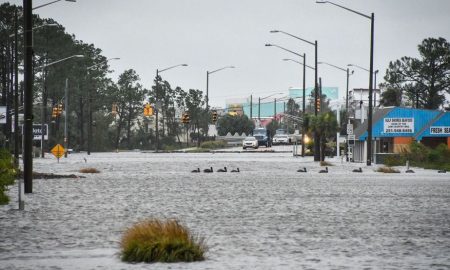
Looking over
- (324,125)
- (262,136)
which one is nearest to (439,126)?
(324,125)

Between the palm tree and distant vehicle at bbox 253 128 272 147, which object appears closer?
the palm tree

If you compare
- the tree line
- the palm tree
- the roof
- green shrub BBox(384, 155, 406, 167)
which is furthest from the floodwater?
the tree line

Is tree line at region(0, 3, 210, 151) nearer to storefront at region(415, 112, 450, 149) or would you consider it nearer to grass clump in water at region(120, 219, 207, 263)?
storefront at region(415, 112, 450, 149)

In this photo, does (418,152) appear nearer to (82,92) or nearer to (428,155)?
(428,155)

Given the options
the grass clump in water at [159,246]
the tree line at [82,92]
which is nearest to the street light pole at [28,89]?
the grass clump in water at [159,246]

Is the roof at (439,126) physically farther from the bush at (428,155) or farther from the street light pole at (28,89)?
the street light pole at (28,89)

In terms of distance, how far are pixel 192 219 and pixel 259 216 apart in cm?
144

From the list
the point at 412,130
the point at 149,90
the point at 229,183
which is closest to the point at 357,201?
the point at 229,183

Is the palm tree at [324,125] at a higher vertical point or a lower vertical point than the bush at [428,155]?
higher

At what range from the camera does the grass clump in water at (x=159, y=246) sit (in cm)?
1120

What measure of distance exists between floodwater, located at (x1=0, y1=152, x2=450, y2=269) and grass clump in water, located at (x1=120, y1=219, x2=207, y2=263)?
21 cm

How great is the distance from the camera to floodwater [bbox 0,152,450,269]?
11336mm

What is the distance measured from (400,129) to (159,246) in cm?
5258

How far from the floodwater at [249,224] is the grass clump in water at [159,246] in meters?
0.21
